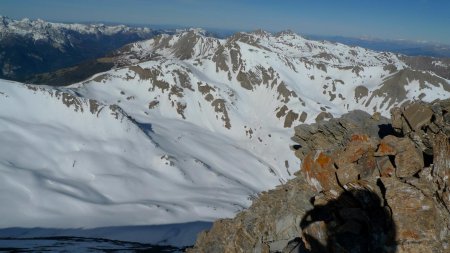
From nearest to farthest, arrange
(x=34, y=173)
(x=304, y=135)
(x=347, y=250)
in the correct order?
(x=347, y=250)
(x=304, y=135)
(x=34, y=173)

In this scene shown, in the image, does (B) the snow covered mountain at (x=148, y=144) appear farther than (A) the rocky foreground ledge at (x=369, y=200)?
Yes

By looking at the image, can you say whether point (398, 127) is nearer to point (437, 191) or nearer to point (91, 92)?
point (437, 191)

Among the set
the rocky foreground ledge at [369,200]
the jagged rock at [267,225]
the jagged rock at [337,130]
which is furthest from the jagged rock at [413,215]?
the jagged rock at [337,130]

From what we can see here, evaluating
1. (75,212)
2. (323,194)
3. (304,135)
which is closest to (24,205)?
(75,212)

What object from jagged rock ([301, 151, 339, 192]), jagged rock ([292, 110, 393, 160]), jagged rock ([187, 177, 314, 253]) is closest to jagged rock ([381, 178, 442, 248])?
jagged rock ([301, 151, 339, 192])

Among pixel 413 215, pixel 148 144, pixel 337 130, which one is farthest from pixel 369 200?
pixel 148 144

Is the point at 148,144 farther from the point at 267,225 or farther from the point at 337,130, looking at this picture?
the point at 267,225

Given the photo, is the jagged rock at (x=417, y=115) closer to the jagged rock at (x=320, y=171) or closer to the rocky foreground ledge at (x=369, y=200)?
the rocky foreground ledge at (x=369, y=200)
